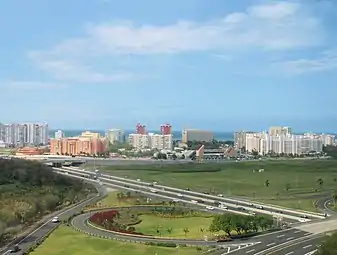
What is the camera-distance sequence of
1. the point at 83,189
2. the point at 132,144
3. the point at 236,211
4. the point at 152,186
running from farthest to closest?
the point at 132,144 < the point at 152,186 < the point at 83,189 < the point at 236,211

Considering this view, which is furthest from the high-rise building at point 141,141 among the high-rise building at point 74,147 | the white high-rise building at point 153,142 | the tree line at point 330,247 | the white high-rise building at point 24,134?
the tree line at point 330,247

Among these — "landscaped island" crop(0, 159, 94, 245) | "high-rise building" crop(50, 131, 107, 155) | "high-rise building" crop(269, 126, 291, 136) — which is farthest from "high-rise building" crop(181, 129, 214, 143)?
"landscaped island" crop(0, 159, 94, 245)

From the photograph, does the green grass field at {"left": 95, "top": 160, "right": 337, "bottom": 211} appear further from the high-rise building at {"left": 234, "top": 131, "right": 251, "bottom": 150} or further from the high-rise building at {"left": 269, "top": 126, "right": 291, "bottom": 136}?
the high-rise building at {"left": 269, "top": 126, "right": 291, "bottom": 136}

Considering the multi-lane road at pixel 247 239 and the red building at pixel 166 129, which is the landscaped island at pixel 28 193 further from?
the red building at pixel 166 129

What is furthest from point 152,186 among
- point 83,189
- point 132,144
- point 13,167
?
point 132,144

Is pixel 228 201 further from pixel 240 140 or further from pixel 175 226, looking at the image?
pixel 240 140

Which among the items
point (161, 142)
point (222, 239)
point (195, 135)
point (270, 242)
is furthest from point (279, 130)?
point (222, 239)

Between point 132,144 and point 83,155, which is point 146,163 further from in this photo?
point 132,144
